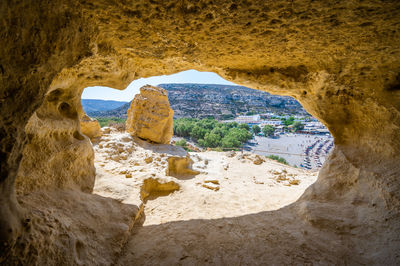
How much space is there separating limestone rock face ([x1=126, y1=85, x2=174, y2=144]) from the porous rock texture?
18.8 ft

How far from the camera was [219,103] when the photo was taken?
7131cm

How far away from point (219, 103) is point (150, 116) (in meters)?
63.6

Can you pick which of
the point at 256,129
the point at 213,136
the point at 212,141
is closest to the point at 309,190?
the point at 212,141

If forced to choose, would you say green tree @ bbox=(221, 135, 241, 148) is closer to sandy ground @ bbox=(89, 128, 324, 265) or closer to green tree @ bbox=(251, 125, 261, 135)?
green tree @ bbox=(251, 125, 261, 135)

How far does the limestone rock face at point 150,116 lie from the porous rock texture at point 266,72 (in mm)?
5721

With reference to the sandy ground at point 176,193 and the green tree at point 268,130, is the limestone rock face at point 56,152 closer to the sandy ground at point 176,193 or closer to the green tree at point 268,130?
the sandy ground at point 176,193

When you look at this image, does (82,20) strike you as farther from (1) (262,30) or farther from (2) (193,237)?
(2) (193,237)

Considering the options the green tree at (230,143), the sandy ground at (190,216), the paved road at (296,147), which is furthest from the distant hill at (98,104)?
the sandy ground at (190,216)

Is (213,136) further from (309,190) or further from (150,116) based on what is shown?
(309,190)

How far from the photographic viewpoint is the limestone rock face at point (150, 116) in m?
9.70

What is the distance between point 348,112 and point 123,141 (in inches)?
349

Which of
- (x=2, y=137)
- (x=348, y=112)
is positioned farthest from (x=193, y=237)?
(x=348, y=112)

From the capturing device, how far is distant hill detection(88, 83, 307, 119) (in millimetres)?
63125

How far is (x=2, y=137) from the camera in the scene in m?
1.32
